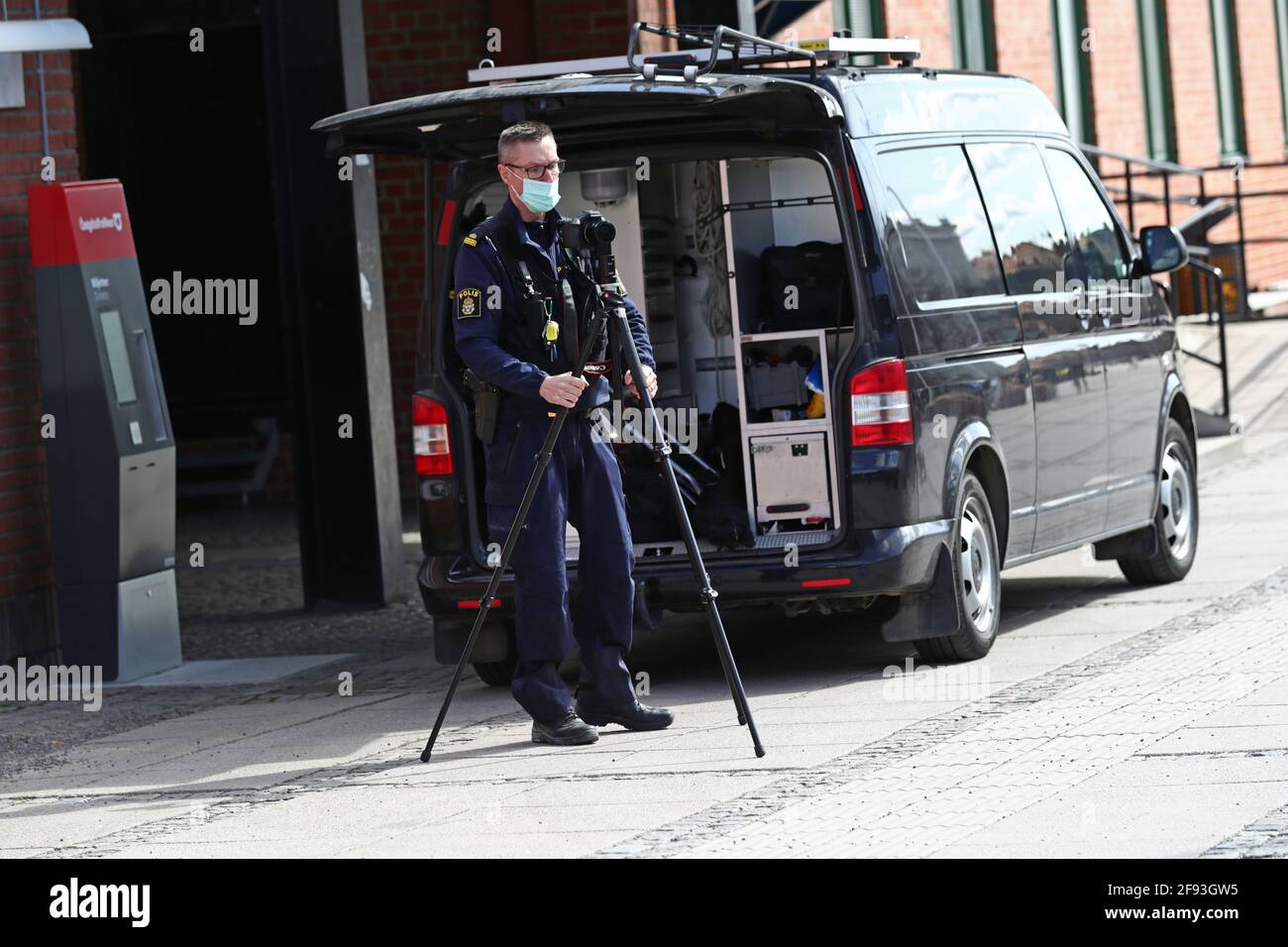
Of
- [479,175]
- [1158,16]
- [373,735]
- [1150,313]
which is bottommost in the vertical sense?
[373,735]

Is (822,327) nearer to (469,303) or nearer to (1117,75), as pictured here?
(469,303)

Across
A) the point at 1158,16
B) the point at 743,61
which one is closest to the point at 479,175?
the point at 743,61

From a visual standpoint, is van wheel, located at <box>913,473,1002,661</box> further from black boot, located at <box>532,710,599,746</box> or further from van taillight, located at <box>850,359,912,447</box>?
black boot, located at <box>532,710,599,746</box>

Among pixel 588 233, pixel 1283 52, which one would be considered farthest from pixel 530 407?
pixel 1283 52

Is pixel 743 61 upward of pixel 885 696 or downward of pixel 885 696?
upward

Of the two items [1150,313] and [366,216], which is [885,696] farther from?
[366,216]

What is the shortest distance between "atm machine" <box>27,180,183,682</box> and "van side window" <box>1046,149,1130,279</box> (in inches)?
164

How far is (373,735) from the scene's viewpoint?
8.72 metres

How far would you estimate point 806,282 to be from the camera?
9641 mm

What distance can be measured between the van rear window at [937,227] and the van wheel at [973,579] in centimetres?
79

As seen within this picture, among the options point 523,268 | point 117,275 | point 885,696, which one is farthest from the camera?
point 117,275

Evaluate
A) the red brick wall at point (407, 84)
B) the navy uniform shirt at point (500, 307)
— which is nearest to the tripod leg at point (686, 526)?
the navy uniform shirt at point (500, 307)

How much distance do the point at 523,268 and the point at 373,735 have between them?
1.87 meters
